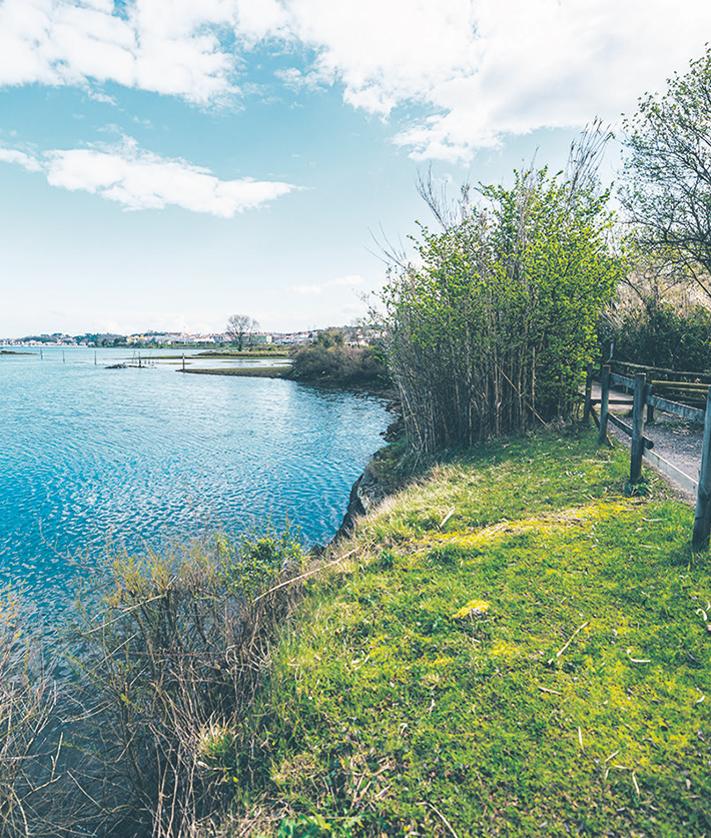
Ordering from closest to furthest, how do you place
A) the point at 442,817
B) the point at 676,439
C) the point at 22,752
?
the point at 442,817 → the point at 22,752 → the point at 676,439

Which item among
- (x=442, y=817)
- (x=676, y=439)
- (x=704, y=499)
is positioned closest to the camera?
(x=442, y=817)

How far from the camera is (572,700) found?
11.9 feet

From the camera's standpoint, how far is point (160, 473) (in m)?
18.7

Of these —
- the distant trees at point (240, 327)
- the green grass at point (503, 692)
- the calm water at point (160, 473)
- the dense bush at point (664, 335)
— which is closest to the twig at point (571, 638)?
the green grass at point (503, 692)

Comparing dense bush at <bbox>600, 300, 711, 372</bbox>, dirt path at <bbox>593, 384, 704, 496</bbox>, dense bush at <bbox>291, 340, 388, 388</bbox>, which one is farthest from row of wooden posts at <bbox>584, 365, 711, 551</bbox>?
dense bush at <bbox>291, 340, 388, 388</bbox>

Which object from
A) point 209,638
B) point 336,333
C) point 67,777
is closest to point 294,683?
point 209,638

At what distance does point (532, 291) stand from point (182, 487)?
13.4 metres

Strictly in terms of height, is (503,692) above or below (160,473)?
above

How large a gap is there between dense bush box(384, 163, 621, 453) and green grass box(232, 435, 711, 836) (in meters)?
6.28

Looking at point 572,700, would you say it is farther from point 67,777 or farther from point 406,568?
point 67,777

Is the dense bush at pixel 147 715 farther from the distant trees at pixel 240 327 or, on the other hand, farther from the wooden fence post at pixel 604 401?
the distant trees at pixel 240 327

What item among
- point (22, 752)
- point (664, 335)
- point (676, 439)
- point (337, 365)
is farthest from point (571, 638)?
point (337, 365)

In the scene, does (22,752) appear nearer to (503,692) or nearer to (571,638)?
(503,692)

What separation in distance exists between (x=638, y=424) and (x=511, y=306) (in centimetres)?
590
